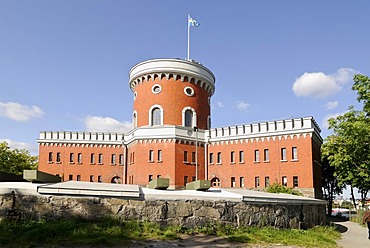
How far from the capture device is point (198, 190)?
44.7ft

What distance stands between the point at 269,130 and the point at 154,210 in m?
22.9

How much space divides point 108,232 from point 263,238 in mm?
5001

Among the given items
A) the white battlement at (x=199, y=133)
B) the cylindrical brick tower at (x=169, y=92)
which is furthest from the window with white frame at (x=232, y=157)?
the cylindrical brick tower at (x=169, y=92)

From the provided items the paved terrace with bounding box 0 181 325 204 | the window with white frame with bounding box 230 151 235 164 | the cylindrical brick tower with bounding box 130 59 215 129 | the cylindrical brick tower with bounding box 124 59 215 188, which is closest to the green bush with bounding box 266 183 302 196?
the window with white frame with bounding box 230 151 235 164

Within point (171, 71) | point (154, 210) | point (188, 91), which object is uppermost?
point (171, 71)

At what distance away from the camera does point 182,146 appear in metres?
34.2

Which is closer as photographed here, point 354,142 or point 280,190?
point 354,142

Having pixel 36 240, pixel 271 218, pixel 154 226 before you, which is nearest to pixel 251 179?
pixel 271 218

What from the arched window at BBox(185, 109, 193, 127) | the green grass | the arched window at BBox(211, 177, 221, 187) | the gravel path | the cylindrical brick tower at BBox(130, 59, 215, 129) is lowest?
the gravel path

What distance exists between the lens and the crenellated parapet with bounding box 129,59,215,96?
3556 cm

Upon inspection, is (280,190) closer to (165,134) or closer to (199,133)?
(199,133)

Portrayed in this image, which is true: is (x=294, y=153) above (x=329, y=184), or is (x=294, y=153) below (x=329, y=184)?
above

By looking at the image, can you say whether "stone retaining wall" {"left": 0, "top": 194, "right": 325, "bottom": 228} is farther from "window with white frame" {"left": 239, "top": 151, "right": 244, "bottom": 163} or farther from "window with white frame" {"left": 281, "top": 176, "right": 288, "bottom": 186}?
"window with white frame" {"left": 239, "top": 151, "right": 244, "bottom": 163}

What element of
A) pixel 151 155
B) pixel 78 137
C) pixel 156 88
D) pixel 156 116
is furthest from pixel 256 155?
pixel 78 137
